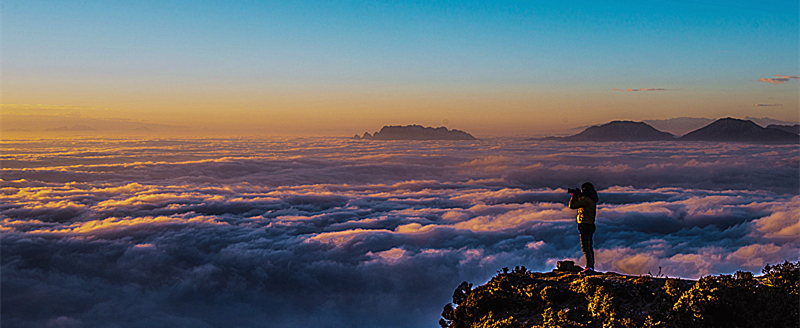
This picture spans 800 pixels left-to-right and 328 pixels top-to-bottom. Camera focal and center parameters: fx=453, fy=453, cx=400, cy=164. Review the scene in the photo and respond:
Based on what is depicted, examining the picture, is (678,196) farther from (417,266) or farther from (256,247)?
(256,247)

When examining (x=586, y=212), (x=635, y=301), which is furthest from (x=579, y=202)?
(x=635, y=301)

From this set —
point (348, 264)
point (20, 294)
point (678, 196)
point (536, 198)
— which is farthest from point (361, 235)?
point (678, 196)

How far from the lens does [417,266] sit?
102 meters

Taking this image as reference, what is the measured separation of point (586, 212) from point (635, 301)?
122 inches

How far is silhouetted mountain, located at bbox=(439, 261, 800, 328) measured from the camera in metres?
7.65

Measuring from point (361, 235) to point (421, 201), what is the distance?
61.6 metres

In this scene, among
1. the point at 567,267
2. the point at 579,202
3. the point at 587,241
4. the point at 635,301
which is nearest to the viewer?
the point at 635,301

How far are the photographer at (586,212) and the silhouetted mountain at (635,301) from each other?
1.10m

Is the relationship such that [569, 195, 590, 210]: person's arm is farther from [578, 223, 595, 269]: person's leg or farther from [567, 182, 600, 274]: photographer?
[578, 223, 595, 269]: person's leg

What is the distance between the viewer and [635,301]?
852 centimetres

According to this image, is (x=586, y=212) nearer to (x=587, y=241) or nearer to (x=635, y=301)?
(x=587, y=241)

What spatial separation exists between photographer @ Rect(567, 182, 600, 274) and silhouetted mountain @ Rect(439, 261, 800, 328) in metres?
1.10

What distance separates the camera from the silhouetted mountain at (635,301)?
765 centimetres

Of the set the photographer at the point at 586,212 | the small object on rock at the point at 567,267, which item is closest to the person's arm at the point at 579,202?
the photographer at the point at 586,212
